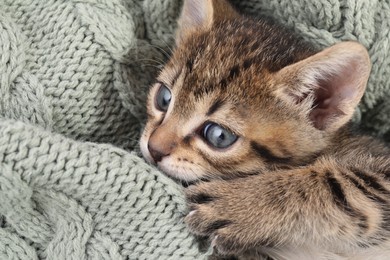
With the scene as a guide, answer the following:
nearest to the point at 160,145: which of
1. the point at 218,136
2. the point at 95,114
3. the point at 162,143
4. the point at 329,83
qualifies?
the point at 162,143

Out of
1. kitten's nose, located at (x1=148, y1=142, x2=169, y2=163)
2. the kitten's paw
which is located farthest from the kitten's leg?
kitten's nose, located at (x1=148, y1=142, x2=169, y2=163)

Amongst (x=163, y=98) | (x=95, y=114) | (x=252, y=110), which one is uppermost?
(x=252, y=110)

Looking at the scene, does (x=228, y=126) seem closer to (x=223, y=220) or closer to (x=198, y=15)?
(x=223, y=220)

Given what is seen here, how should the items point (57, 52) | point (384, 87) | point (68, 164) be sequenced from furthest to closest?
point (384, 87) < point (57, 52) < point (68, 164)

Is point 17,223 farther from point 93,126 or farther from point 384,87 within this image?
point 384,87

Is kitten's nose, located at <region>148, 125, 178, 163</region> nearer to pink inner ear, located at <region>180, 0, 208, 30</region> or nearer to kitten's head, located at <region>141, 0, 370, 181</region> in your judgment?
kitten's head, located at <region>141, 0, 370, 181</region>

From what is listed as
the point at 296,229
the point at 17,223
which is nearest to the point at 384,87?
the point at 296,229
